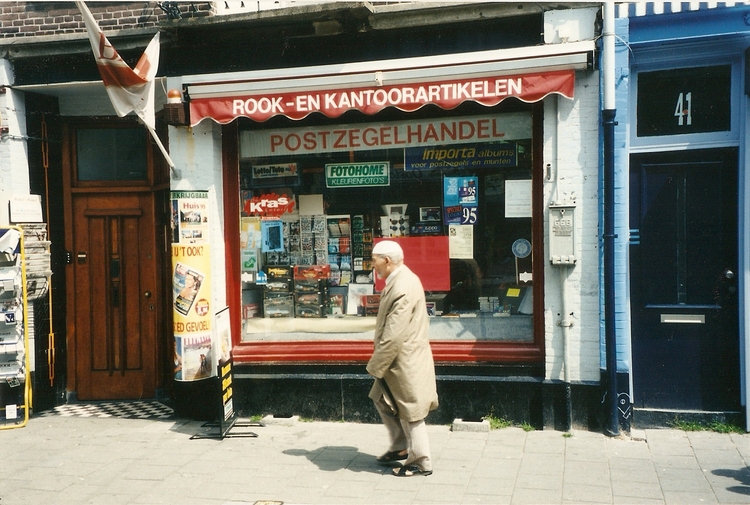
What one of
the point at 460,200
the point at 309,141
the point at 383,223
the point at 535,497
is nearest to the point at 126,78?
the point at 309,141

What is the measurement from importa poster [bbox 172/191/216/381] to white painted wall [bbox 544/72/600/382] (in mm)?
3660

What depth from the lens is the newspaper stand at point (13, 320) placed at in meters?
7.13

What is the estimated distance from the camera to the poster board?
23.6 ft

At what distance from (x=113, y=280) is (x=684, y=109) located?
685cm

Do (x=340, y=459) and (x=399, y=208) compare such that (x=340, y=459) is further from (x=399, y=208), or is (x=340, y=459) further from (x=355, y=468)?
(x=399, y=208)

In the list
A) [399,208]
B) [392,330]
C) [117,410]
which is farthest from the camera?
[117,410]

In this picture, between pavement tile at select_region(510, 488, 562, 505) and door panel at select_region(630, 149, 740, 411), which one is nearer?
pavement tile at select_region(510, 488, 562, 505)

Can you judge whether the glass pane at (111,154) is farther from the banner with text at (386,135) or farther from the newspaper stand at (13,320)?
the banner with text at (386,135)

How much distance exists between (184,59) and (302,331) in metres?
3.33

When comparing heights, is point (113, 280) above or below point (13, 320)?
above

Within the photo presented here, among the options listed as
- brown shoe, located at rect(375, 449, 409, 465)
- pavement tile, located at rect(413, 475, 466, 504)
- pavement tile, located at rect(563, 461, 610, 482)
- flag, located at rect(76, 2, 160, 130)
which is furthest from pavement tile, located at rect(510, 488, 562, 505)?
flag, located at rect(76, 2, 160, 130)

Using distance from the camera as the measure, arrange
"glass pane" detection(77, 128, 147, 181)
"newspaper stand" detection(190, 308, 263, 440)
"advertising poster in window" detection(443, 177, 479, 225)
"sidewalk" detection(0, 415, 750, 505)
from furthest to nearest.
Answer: "glass pane" detection(77, 128, 147, 181)
"advertising poster in window" detection(443, 177, 479, 225)
"newspaper stand" detection(190, 308, 263, 440)
"sidewalk" detection(0, 415, 750, 505)

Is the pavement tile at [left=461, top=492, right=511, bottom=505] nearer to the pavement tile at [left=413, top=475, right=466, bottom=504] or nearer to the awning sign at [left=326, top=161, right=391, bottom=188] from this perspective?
the pavement tile at [left=413, top=475, right=466, bottom=504]

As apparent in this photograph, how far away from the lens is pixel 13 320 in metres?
7.19
